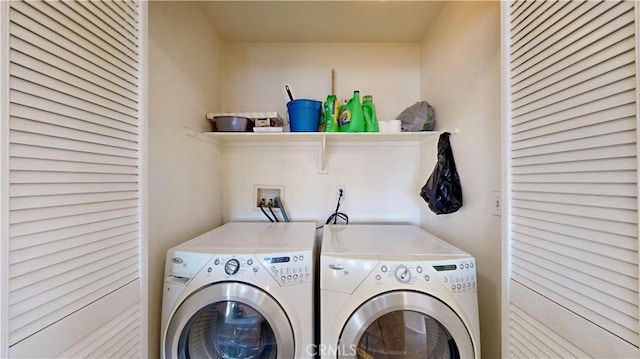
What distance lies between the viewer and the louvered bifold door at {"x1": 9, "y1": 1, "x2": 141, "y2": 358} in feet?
2.03

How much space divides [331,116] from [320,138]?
0.23 meters

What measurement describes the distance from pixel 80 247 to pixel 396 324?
3.79ft

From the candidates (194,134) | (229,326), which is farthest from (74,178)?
(194,134)

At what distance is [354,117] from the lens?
1.75 metres

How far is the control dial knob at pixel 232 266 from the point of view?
3.77 ft

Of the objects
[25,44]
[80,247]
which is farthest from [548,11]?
[80,247]

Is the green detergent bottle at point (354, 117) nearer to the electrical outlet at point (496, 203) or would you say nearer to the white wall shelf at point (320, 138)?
the white wall shelf at point (320, 138)

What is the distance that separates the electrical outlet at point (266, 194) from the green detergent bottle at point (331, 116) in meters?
0.65

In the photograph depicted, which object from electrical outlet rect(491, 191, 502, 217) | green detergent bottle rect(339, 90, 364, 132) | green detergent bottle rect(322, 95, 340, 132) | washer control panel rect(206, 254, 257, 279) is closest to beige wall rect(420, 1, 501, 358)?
electrical outlet rect(491, 191, 502, 217)

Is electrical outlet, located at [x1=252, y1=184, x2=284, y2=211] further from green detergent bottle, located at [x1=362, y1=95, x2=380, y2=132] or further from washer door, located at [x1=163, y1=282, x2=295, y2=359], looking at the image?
washer door, located at [x1=163, y1=282, x2=295, y2=359]

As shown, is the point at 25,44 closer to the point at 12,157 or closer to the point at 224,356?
the point at 12,157

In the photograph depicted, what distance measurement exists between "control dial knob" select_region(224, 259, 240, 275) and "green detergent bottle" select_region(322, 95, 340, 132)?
3.30 ft

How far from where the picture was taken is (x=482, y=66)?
1.33 m

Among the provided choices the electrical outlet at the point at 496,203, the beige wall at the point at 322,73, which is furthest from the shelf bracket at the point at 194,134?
the electrical outlet at the point at 496,203
